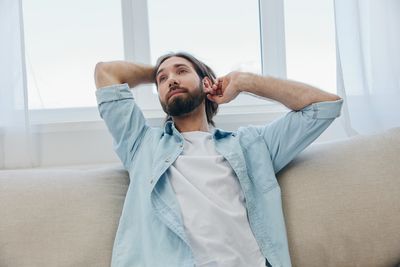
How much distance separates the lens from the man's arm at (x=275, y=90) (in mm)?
1342

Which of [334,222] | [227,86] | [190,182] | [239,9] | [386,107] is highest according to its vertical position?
[239,9]

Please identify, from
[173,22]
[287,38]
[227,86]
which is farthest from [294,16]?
[227,86]

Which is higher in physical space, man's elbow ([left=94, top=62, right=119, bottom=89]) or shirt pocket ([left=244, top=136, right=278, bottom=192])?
man's elbow ([left=94, top=62, right=119, bottom=89])

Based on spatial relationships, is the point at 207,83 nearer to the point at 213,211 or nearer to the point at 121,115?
the point at 121,115

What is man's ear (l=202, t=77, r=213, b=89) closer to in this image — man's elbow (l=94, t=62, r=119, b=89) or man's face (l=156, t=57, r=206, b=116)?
man's face (l=156, t=57, r=206, b=116)

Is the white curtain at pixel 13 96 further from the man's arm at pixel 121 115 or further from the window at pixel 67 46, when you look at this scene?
the man's arm at pixel 121 115

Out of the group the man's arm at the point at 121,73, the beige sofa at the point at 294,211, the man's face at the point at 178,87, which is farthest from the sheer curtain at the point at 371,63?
the man's arm at the point at 121,73

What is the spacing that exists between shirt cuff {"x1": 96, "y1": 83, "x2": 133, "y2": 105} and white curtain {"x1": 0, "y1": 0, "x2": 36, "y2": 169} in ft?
1.34

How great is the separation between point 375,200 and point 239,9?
3.88ft

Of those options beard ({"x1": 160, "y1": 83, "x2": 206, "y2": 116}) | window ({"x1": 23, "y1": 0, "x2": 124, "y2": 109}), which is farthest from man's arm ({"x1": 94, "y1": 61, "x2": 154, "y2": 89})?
window ({"x1": 23, "y1": 0, "x2": 124, "y2": 109})

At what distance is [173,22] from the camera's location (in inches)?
77.5

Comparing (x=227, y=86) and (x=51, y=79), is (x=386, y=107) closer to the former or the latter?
(x=227, y=86)

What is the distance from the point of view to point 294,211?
1287mm

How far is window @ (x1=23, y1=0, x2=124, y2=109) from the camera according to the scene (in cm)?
180
